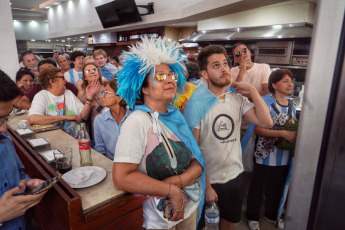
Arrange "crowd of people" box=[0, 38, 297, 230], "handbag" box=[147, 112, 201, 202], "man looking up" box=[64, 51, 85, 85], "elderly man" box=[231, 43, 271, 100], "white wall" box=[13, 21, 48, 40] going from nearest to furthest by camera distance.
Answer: "crowd of people" box=[0, 38, 297, 230] < "handbag" box=[147, 112, 201, 202] < "elderly man" box=[231, 43, 271, 100] < "man looking up" box=[64, 51, 85, 85] < "white wall" box=[13, 21, 48, 40]

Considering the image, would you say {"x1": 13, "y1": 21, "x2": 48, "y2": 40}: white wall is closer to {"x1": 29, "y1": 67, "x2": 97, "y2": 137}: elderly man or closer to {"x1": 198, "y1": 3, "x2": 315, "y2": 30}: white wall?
{"x1": 198, "y1": 3, "x2": 315, "y2": 30}: white wall

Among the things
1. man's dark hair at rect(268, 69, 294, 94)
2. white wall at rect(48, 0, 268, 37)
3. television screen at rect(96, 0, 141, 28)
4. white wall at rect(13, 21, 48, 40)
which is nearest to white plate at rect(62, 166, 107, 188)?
man's dark hair at rect(268, 69, 294, 94)

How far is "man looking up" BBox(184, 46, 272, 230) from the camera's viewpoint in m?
1.65

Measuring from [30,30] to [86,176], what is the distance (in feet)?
63.7

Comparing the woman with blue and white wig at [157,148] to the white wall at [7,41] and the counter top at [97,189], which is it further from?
the white wall at [7,41]

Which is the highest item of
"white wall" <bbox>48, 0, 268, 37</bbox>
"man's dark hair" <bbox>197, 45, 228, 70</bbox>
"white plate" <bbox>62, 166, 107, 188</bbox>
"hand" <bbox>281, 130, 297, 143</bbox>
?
"white wall" <bbox>48, 0, 268, 37</bbox>

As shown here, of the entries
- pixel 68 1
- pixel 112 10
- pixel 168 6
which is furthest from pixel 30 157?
pixel 68 1

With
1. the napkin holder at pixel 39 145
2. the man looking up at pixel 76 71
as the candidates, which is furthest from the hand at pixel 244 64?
the man looking up at pixel 76 71

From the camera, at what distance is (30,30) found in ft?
54.3

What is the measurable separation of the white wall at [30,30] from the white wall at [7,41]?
13.8 m

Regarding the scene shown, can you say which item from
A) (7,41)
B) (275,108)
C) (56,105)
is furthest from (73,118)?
(7,41)

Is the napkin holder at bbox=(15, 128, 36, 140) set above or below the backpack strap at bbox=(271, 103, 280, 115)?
below

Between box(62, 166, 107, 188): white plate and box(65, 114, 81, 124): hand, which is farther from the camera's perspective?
box(65, 114, 81, 124): hand

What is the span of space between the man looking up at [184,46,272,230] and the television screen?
6.87 meters
